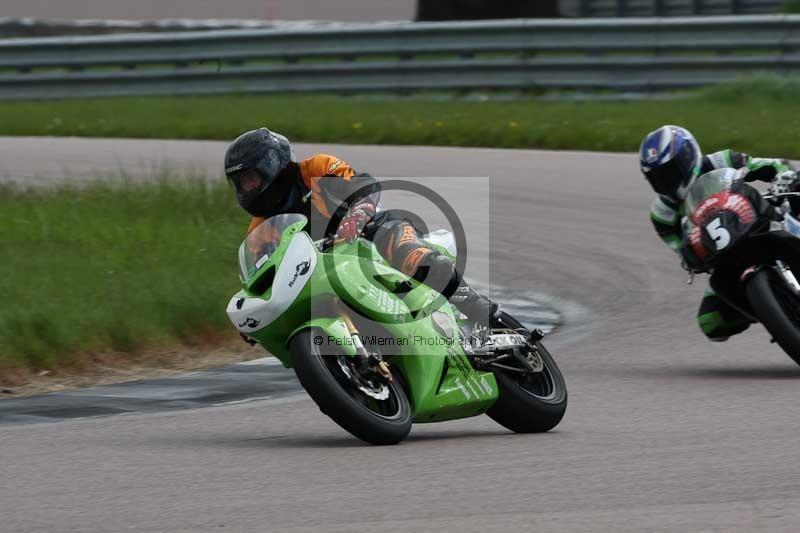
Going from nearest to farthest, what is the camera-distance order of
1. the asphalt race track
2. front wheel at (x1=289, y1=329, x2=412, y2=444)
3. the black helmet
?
the asphalt race track
front wheel at (x1=289, y1=329, x2=412, y2=444)
the black helmet

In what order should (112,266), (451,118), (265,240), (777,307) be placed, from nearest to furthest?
(265,240)
(777,307)
(112,266)
(451,118)

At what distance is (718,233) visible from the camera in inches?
313

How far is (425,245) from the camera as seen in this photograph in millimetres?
6582

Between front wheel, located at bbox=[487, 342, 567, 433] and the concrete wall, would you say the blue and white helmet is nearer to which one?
front wheel, located at bbox=[487, 342, 567, 433]

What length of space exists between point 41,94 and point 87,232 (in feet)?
33.8

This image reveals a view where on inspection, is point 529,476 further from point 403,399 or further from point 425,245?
point 425,245

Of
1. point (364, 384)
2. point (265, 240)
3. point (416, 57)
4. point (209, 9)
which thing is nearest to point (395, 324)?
point (364, 384)

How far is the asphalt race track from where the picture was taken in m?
4.88

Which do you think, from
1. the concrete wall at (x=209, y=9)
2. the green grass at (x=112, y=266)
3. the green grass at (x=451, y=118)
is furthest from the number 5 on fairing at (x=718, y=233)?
the concrete wall at (x=209, y=9)

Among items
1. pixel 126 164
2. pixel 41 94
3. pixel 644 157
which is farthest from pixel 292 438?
pixel 41 94

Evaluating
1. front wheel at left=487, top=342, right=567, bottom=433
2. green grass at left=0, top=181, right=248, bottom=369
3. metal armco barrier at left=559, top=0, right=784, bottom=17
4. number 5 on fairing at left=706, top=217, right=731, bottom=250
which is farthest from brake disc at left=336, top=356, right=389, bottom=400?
metal armco barrier at left=559, top=0, right=784, bottom=17

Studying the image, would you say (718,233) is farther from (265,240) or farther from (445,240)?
(265,240)

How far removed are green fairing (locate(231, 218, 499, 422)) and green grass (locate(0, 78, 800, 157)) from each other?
903cm

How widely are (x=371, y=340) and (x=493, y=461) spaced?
745mm
